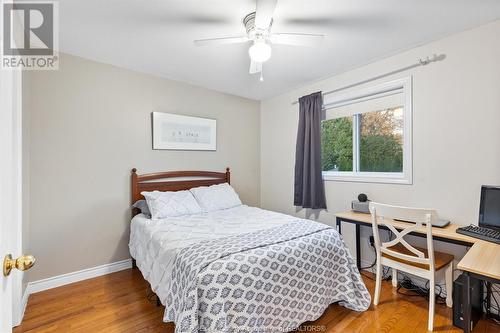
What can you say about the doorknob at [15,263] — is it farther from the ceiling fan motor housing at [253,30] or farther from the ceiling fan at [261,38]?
the ceiling fan motor housing at [253,30]

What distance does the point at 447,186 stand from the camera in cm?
224

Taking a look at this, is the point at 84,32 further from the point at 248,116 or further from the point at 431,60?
the point at 431,60

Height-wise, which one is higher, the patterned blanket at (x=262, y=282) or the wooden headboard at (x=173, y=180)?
the wooden headboard at (x=173, y=180)

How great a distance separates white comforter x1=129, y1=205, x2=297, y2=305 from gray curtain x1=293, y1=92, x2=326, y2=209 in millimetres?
792

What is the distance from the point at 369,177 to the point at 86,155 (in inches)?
125

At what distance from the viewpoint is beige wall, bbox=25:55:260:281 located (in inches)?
93.6

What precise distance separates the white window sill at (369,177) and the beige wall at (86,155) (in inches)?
78.7

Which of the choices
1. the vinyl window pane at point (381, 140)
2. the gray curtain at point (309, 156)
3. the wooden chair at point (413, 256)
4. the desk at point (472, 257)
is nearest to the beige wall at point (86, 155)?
the gray curtain at point (309, 156)

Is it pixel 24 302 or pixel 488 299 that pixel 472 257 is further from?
pixel 24 302

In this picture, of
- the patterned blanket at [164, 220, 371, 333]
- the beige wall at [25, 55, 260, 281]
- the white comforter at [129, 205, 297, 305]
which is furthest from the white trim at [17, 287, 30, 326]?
the patterned blanket at [164, 220, 371, 333]

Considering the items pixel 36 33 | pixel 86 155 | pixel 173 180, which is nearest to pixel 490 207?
pixel 173 180

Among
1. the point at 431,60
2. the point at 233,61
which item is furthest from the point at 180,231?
the point at 431,60

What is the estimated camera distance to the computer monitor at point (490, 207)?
74.7 inches

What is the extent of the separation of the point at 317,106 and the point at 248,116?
50.5 inches
